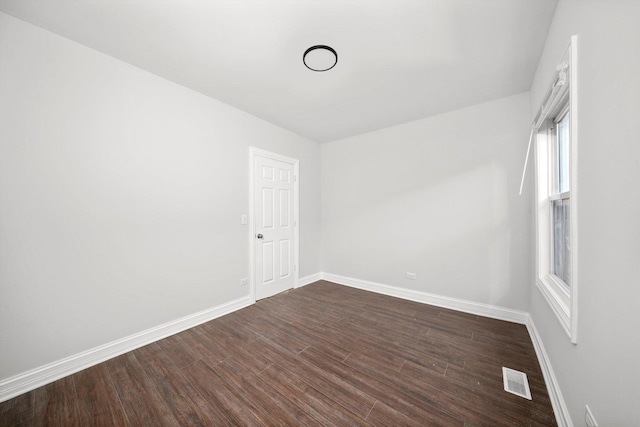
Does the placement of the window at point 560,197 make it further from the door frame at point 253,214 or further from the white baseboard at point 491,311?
the door frame at point 253,214

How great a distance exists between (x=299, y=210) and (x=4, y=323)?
125 inches

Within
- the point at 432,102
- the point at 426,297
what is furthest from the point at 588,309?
the point at 432,102

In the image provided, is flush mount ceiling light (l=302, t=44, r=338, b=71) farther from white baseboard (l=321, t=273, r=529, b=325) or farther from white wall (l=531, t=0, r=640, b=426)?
white baseboard (l=321, t=273, r=529, b=325)

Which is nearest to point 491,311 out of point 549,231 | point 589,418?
point 549,231

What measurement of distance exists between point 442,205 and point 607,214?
7.39 ft

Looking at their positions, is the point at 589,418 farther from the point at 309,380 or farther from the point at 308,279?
the point at 308,279

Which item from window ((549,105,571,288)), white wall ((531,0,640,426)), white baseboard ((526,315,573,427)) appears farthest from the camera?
window ((549,105,571,288))

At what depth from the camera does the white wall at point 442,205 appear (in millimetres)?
2693

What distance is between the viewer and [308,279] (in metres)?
4.21

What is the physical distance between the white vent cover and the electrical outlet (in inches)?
24.9

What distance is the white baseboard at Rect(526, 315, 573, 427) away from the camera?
133 cm

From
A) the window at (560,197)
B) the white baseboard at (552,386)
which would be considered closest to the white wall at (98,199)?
the white baseboard at (552,386)

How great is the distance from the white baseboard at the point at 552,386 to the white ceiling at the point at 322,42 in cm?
252

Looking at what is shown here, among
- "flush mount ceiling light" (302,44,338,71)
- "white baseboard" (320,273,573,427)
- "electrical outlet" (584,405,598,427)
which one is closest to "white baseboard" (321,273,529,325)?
"white baseboard" (320,273,573,427)
